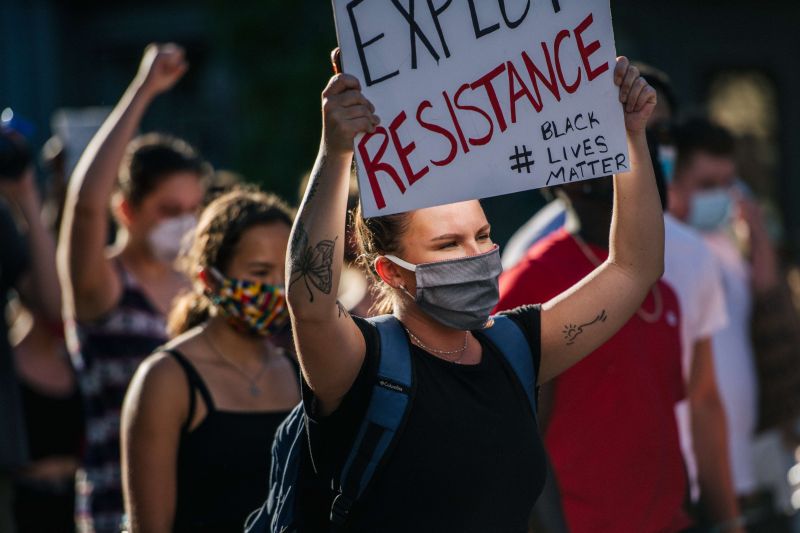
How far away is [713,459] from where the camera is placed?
4438 mm

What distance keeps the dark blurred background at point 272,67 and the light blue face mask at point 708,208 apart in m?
5.54

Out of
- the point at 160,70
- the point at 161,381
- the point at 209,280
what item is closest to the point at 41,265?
the point at 160,70

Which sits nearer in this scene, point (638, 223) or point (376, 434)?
point (376, 434)

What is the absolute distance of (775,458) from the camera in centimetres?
570

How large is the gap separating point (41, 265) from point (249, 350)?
1.83 meters

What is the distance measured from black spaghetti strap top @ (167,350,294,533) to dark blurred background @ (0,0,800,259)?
313 inches

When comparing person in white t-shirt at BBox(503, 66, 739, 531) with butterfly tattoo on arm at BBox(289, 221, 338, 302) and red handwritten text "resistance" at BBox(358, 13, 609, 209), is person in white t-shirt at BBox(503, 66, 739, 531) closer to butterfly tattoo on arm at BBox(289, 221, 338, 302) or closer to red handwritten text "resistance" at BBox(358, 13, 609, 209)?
red handwritten text "resistance" at BBox(358, 13, 609, 209)

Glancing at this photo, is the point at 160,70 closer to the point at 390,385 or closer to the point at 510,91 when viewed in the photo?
the point at 510,91

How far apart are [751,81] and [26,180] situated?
1065 cm

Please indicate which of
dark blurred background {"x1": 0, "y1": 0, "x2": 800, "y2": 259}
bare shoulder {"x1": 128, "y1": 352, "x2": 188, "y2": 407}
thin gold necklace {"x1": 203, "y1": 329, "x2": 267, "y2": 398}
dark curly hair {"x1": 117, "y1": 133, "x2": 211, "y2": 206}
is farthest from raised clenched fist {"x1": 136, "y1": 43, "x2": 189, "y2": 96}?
dark blurred background {"x1": 0, "y1": 0, "x2": 800, "y2": 259}

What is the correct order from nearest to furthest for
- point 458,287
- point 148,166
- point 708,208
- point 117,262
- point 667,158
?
1. point 458,287
2. point 667,158
3. point 117,262
4. point 148,166
5. point 708,208

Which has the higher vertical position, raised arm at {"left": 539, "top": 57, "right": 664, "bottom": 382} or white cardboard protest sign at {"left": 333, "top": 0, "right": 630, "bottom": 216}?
white cardboard protest sign at {"left": 333, "top": 0, "right": 630, "bottom": 216}

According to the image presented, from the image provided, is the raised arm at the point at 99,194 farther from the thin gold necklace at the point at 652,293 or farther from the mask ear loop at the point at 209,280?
the thin gold necklace at the point at 652,293

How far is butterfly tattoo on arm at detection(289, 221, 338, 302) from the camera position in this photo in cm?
253
